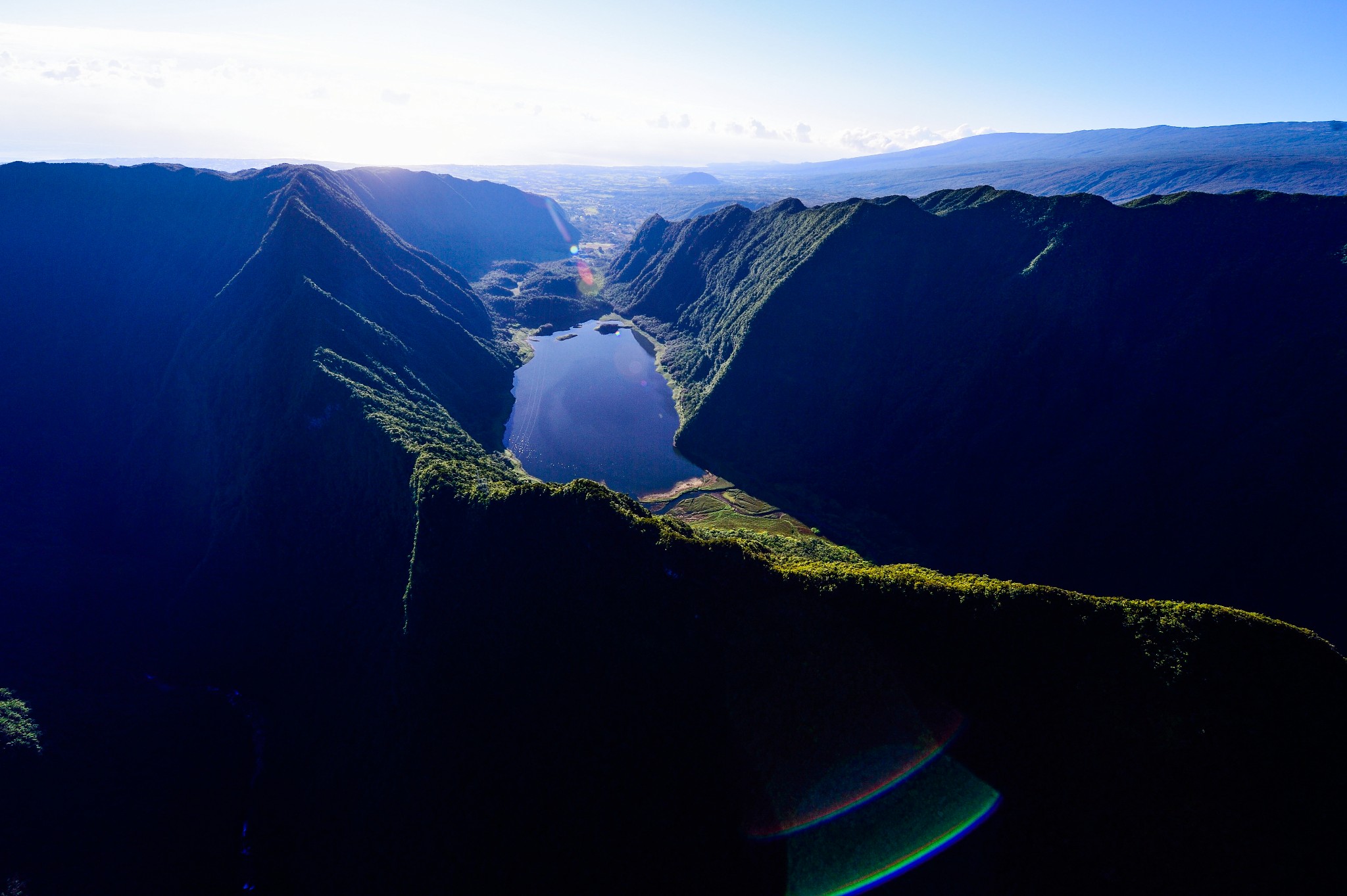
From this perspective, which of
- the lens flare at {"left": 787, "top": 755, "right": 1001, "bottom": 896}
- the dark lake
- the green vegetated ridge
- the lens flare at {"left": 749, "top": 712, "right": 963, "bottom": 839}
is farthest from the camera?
the dark lake

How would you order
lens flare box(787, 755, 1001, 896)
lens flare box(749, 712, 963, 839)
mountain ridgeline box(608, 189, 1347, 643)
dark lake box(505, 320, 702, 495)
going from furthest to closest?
dark lake box(505, 320, 702, 495) → mountain ridgeline box(608, 189, 1347, 643) → lens flare box(749, 712, 963, 839) → lens flare box(787, 755, 1001, 896)

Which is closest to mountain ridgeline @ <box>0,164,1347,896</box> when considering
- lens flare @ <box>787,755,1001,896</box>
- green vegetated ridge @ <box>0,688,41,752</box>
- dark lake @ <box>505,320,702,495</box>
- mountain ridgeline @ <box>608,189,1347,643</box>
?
lens flare @ <box>787,755,1001,896</box>

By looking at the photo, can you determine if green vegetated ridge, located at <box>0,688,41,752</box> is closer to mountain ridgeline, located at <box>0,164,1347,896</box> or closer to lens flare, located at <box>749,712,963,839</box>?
mountain ridgeline, located at <box>0,164,1347,896</box>

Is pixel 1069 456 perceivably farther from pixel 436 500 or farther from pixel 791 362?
pixel 436 500

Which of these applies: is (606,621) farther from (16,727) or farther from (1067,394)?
(1067,394)

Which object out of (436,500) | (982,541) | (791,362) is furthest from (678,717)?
(791,362)

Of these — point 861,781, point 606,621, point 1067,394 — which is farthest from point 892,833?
point 1067,394

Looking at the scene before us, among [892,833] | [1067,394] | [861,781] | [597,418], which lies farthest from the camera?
[597,418]

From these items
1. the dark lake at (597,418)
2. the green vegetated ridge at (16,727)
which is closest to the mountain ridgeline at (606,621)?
the green vegetated ridge at (16,727)
